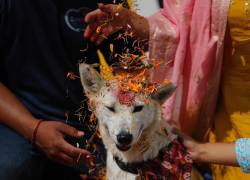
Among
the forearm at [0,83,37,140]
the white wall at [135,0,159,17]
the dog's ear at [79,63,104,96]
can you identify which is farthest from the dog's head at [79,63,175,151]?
the white wall at [135,0,159,17]

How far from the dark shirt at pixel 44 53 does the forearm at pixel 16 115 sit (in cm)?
10

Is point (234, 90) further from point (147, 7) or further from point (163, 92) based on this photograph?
point (147, 7)

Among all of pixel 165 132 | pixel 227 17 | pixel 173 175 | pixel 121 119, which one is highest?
pixel 227 17

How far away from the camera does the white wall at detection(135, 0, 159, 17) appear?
207 centimetres

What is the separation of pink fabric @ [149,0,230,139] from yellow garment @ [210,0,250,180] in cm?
4

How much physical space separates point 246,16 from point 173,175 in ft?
1.69

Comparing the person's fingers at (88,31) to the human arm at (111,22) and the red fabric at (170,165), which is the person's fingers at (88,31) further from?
the red fabric at (170,165)

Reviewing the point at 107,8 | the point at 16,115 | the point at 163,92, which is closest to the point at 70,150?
the point at 16,115

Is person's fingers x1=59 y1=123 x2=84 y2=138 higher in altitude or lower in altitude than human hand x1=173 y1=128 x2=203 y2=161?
higher

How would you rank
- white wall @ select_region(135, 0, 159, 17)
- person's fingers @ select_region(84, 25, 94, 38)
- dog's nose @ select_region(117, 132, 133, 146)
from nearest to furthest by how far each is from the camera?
dog's nose @ select_region(117, 132, 133, 146), person's fingers @ select_region(84, 25, 94, 38), white wall @ select_region(135, 0, 159, 17)

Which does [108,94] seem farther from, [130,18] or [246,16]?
[246,16]

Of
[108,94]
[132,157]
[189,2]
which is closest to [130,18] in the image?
[189,2]

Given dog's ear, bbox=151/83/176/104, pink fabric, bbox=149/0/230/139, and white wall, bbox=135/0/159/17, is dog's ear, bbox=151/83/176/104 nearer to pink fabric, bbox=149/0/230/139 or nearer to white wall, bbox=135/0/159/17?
pink fabric, bbox=149/0/230/139

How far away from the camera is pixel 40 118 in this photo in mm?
1831
